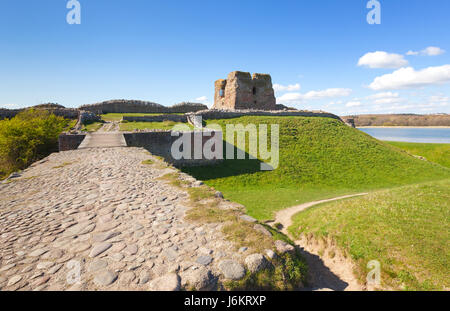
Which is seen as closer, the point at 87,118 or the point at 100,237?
the point at 100,237

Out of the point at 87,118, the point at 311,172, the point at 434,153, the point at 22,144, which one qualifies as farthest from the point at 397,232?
the point at 434,153

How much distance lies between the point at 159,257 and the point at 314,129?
75.8 feet

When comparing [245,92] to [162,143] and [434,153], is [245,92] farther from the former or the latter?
[434,153]

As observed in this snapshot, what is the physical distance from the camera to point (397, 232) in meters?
6.44

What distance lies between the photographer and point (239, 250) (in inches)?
123

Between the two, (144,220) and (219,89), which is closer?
(144,220)

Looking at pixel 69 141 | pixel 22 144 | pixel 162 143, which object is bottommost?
pixel 162 143

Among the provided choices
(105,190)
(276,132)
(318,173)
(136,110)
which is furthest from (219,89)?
(105,190)

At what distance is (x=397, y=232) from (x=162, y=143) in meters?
12.8

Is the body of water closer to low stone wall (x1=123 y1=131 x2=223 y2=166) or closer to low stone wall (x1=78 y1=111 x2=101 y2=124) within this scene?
low stone wall (x1=123 y1=131 x2=223 y2=166)

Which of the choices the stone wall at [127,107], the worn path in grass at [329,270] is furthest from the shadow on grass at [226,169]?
the stone wall at [127,107]

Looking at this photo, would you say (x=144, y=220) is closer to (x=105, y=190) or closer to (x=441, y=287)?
(x=105, y=190)

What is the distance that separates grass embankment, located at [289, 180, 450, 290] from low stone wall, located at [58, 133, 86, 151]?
1208 centimetres

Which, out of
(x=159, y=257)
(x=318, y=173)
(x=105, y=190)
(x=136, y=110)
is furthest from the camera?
(x=136, y=110)
